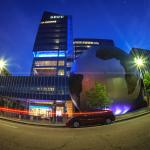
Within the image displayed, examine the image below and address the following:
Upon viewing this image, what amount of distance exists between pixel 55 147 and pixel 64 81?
4120 cm

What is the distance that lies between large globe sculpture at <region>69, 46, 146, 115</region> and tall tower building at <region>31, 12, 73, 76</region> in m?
65.3

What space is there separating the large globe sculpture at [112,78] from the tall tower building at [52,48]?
214 ft

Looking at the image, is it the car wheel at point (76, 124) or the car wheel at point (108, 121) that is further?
the car wheel at point (108, 121)

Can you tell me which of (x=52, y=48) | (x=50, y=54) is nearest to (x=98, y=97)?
(x=50, y=54)

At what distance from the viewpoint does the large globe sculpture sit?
2333cm

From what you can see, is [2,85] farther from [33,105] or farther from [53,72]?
[53,72]

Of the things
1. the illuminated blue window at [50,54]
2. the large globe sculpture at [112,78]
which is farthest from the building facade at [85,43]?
the large globe sculpture at [112,78]

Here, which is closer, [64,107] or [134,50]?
[64,107]

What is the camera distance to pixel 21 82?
50.9 m

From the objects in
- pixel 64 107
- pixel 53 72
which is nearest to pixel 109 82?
pixel 64 107

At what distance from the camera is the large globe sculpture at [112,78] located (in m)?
23.3

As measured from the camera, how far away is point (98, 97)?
22.7 meters

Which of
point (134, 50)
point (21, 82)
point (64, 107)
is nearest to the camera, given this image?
point (64, 107)

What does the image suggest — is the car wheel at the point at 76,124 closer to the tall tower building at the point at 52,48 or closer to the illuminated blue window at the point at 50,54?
the tall tower building at the point at 52,48
